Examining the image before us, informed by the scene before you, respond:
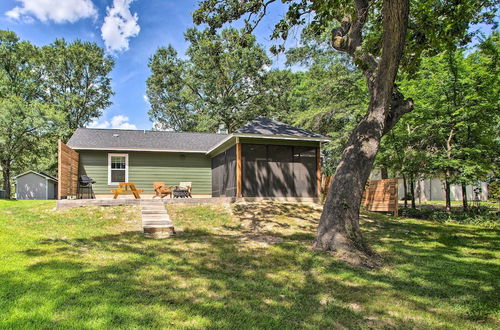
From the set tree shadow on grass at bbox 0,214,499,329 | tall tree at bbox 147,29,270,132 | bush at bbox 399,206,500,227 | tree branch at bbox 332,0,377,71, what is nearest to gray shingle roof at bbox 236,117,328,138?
tree branch at bbox 332,0,377,71

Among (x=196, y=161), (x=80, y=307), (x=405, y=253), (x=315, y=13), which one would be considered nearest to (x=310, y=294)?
(x=80, y=307)

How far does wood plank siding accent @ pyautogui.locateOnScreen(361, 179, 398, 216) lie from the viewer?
13375 millimetres

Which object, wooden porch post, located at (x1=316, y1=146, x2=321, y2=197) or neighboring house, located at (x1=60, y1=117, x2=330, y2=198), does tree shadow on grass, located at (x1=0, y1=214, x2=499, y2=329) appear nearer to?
neighboring house, located at (x1=60, y1=117, x2=330, y2=198)

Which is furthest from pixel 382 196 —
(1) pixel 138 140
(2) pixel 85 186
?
(2) pixel 85 186

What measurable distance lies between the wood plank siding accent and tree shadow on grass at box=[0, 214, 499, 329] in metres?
6.01

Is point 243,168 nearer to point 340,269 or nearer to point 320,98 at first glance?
point 340,269

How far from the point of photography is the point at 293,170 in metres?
13.3

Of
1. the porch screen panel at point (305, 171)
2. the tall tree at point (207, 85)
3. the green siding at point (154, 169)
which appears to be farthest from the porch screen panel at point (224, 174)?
the tall tree at point (207, 85)

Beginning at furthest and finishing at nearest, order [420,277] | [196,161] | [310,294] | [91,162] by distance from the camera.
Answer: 1. [196,161]
2. [91,162]
3. [420,277]
4. [310,294]

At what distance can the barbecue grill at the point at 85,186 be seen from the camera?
14375mm

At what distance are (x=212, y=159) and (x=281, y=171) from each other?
5.47m

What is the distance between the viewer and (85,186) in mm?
14961

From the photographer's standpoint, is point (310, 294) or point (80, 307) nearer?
point (80, 307)

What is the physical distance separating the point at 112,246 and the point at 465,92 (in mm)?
13337
